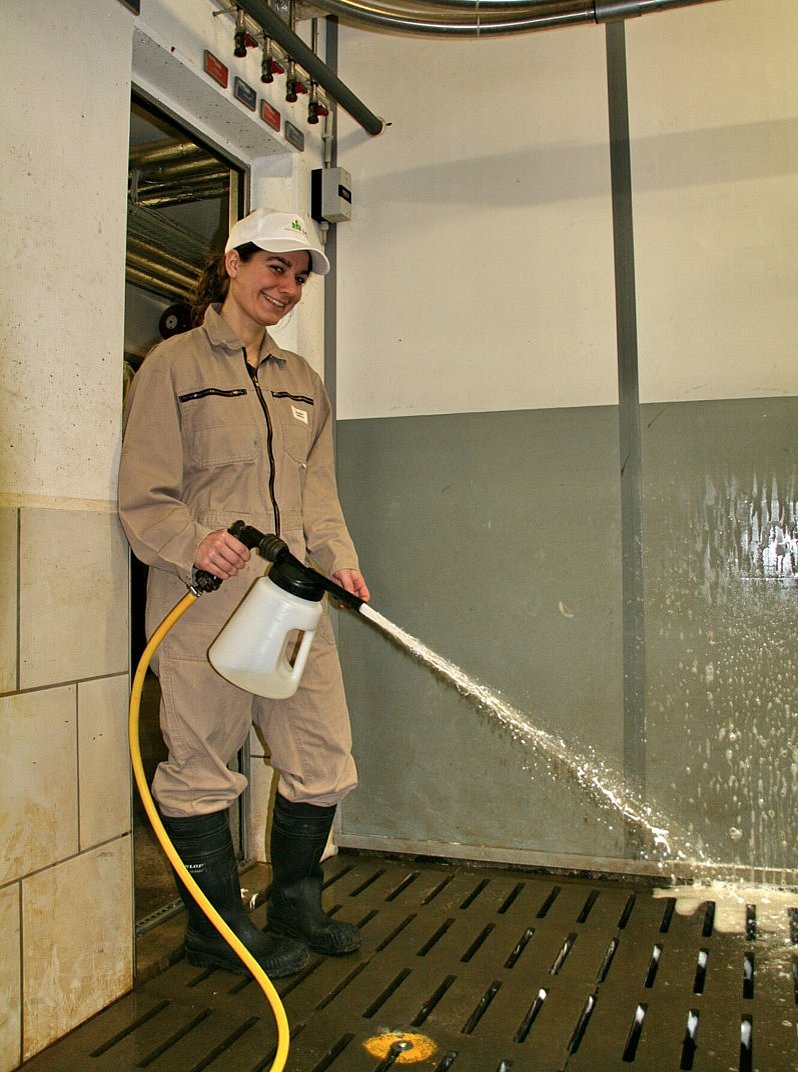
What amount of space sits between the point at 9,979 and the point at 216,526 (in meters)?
0.90

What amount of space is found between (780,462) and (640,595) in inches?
20.3

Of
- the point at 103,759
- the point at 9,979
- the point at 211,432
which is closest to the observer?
the point at 9,979

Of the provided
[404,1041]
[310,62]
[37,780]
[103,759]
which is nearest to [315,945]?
[404,1041]

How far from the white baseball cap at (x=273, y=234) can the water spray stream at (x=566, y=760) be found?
3.25 feet

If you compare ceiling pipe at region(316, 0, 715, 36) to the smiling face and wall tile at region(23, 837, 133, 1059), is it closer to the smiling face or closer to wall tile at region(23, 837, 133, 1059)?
the smiling face

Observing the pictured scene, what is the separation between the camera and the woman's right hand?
1639mm

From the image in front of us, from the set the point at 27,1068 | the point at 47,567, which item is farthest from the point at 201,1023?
the point at 47,567

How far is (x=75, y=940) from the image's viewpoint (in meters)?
1.61

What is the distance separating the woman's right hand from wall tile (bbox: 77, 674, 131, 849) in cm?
33

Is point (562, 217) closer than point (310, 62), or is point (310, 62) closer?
point (310, 62)

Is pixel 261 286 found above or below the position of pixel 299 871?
above

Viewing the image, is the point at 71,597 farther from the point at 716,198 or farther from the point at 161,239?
the point at 161,239

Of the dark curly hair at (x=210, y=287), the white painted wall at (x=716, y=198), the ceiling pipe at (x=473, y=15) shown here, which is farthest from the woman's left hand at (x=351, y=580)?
the ceiling pipe at (x=473, y=15)

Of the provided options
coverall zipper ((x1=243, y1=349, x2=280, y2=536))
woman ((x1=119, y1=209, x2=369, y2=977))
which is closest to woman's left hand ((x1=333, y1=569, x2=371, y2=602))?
woman ((x1=119, y1=209, x2=369, y2=977))
